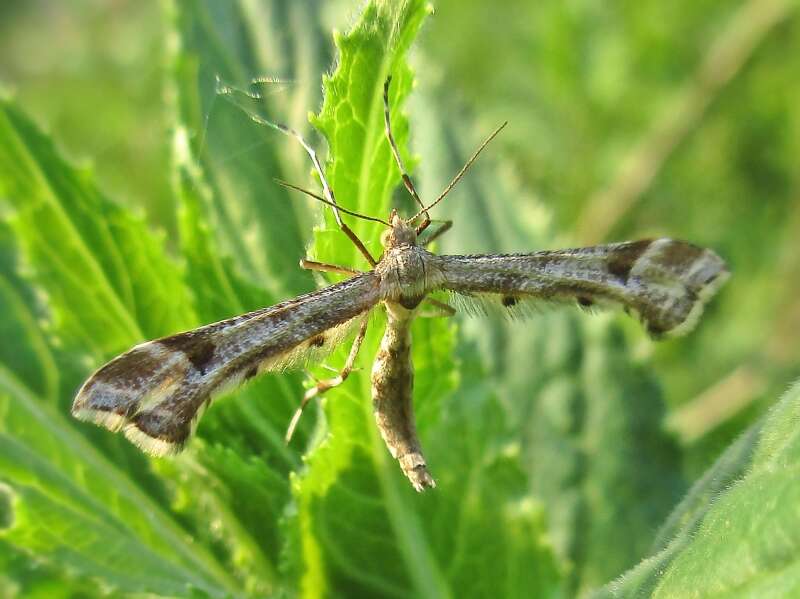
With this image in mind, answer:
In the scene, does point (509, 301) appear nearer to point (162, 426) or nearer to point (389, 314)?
point (389, 314)

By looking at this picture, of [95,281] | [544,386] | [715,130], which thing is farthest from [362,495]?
[715,130]

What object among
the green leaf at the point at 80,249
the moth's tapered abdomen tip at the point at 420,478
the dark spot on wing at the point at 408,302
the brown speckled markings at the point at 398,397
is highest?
the green leaf at the point at 80,249

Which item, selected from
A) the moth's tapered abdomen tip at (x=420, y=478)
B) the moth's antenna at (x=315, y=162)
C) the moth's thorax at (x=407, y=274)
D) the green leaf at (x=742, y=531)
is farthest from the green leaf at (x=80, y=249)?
the green leaf at (x=742, y=531)

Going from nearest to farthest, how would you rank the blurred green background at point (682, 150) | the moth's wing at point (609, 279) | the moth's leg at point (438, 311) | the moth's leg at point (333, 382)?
the moth's leg at point (333, 382), the moth's leg at point (438, 311), the moth's wing at point (609, 279), the blurred green background at point (682, 150)

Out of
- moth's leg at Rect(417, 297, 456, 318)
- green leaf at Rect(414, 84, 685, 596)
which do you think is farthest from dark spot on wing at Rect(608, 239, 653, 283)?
green leaf at Rect(414, 84, 685, 596)

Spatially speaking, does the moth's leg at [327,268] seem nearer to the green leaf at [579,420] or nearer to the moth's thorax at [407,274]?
the moth's thorax at [407,274]

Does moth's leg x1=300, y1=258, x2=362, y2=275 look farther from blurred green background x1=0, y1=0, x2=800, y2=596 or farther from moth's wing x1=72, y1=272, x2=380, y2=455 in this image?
blurred green background x1=0, y1=0, x2=800, y2=596

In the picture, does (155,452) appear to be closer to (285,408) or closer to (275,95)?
(285,408)
